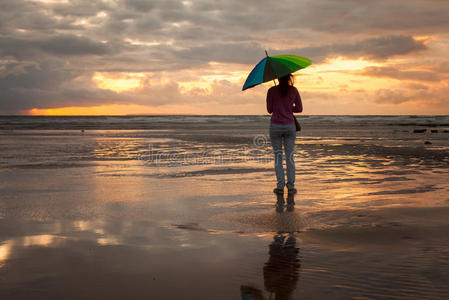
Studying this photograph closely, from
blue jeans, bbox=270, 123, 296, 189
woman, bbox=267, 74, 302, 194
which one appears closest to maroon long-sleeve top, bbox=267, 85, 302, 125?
woman, bbox=267, 74, 302, 194

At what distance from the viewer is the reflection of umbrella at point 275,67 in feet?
25.4

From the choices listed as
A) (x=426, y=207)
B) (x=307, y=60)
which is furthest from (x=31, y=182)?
(x=426, y=207)

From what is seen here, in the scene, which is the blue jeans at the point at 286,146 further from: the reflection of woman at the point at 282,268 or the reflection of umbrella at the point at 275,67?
the reflection of woman at the point at 282,268

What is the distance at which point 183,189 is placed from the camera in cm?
807

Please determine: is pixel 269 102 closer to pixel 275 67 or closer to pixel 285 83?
pixel 285 83

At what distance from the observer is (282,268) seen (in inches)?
150

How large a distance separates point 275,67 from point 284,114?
2.86 ft

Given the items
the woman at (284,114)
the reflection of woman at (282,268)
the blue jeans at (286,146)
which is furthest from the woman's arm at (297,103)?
the reflection of woman at (282,268)

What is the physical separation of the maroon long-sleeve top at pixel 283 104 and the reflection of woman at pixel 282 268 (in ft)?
12.2

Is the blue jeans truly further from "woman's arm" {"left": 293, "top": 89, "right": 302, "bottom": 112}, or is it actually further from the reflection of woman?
the reflection of woman

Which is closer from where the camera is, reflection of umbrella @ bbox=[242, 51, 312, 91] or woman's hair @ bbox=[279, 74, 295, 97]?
reflection of umbrella @ bbox=[242, 51, 312, 91]

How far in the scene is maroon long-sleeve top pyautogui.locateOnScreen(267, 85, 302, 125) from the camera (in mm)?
8070

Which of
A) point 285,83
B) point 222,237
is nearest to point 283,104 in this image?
point 285,83

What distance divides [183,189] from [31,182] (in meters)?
3.25
